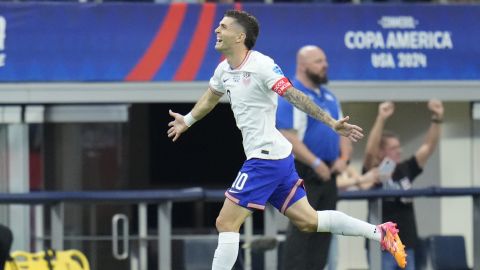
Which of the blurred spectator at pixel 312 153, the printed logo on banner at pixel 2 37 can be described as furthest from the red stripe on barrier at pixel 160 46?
the blurred spectator at pixel 312 153

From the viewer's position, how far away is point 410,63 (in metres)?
13.4

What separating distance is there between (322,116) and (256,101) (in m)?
0.47

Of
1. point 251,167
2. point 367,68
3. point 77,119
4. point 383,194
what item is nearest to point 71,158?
point 77,119

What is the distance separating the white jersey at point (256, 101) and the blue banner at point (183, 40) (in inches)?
181

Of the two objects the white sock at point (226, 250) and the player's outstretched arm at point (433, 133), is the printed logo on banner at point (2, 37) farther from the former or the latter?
the white sock at point (226, 250)

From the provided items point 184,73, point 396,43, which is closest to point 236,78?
point 184,73

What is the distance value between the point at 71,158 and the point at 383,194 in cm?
424

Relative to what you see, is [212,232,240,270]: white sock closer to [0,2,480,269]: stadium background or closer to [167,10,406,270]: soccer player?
[167,10,406,270]: soccer player

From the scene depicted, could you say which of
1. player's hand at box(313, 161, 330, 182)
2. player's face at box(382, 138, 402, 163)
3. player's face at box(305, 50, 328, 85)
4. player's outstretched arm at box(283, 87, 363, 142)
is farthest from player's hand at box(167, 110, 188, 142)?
player's face at box(382, 138, 402, 163)

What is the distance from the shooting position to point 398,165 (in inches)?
452

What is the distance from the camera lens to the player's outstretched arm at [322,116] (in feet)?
25.8

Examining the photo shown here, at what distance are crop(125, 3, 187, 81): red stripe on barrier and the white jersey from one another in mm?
4584

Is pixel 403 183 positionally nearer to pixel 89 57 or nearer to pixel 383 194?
pixel 383 194

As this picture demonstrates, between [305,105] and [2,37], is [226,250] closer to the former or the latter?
[305,105]
